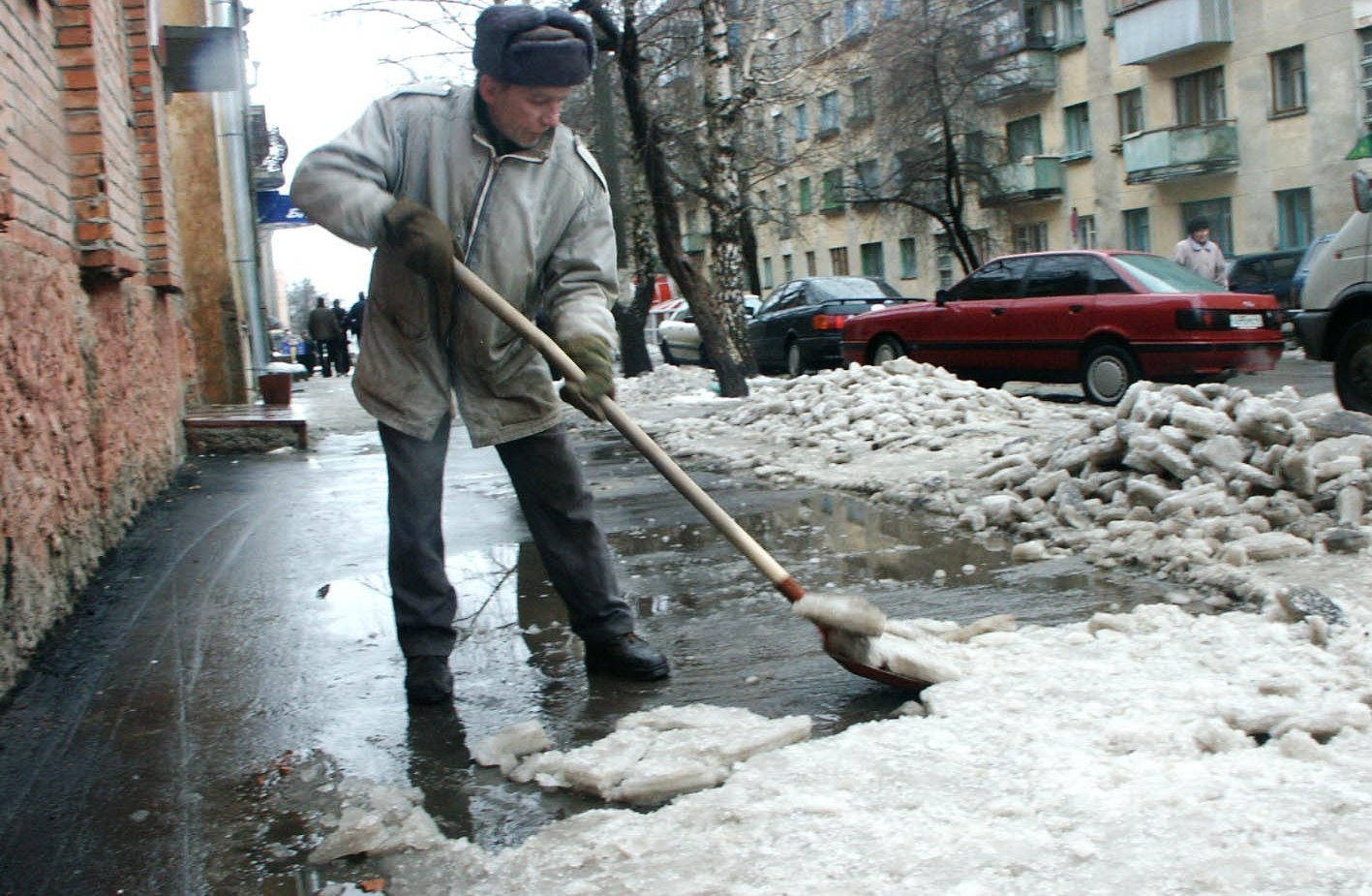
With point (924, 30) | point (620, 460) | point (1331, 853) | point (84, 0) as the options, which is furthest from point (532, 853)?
point (924, 30)

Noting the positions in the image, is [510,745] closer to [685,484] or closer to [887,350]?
[685,484]

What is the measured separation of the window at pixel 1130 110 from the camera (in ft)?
114

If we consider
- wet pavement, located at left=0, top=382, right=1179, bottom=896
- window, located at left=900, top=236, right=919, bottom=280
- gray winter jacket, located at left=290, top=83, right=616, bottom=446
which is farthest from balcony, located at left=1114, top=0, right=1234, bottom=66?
gray winter jacket, located at left=290, top=83, right=616, bottom=446

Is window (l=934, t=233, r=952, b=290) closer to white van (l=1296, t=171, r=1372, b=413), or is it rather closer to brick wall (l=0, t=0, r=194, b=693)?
white van (l=1296, t=171, r=1372, b=413)

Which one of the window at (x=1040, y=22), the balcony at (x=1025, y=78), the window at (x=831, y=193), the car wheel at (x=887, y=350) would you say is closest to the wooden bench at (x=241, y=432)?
the car wheel at (x=887, y=350)

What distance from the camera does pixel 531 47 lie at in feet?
11.4

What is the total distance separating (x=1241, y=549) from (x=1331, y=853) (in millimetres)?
2552

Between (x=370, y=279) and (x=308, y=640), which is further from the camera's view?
(x=308, y=640)

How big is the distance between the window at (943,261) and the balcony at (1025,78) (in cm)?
A: 632

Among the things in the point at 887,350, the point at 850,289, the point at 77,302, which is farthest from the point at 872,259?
the point at 77,302

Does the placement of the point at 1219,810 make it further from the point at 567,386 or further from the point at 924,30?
the point at 924,30

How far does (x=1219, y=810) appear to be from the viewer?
250 cm

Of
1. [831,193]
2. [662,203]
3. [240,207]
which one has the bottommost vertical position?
[662,203]

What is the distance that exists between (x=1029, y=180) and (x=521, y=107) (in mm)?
35283
